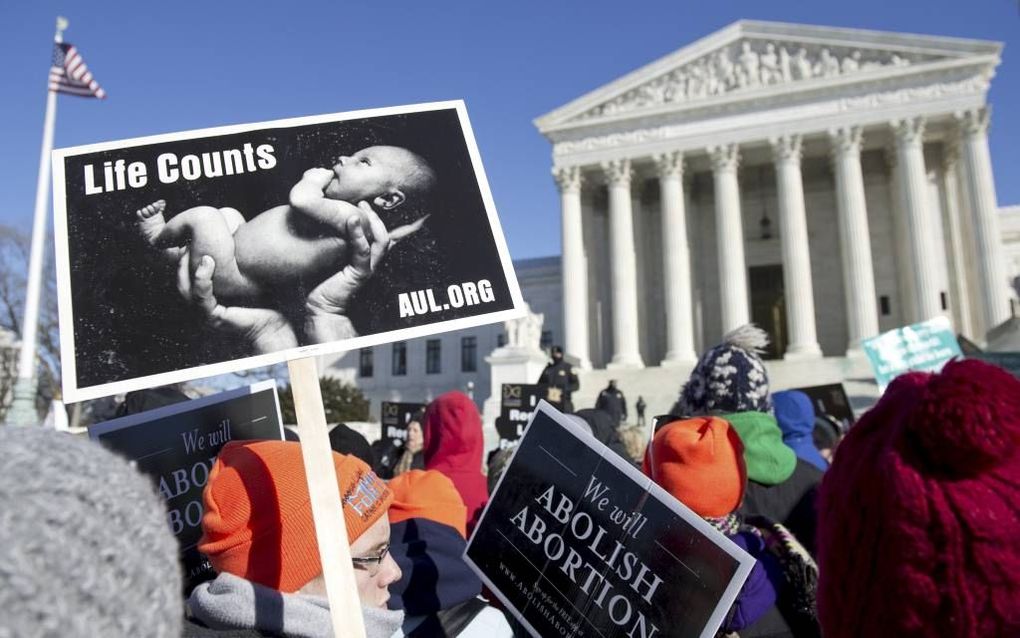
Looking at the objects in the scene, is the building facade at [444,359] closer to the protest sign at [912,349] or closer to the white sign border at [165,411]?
the protest sign at [912,349]

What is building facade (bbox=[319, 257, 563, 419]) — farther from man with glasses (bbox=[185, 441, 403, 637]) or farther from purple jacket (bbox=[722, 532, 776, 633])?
man with glasses (bbox=[185, 441, 403, 637])

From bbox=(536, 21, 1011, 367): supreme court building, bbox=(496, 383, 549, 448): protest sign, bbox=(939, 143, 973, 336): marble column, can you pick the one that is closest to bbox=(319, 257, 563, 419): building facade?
bbox=(536, 21, 1011, 367): supreme court building

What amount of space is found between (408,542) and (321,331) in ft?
2.90

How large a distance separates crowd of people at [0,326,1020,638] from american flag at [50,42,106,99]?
1921cm

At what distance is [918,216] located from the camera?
29.7 meters

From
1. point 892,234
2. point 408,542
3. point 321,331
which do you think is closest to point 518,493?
point 408,542

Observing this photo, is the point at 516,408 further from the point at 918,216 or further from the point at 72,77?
the point at 918,216

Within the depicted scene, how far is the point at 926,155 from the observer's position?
1305 inches

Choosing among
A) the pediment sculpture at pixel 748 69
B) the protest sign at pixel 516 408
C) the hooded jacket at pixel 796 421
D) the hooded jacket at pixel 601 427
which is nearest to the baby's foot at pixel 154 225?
the hooded jacket at pixel 601 427

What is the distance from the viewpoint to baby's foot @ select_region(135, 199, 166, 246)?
2.46 metres

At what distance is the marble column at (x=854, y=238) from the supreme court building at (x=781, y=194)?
0.08 m

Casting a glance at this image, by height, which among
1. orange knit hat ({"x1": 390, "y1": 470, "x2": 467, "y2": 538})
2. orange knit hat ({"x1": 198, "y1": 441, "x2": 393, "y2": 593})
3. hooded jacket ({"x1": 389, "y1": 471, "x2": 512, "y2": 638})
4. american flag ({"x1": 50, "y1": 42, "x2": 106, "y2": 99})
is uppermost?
american flag ({"x1": 50, "y1": 42, "x2": 106, "y2": 99})

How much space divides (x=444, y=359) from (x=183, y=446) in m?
43.4

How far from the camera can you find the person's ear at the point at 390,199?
266 centimetres
